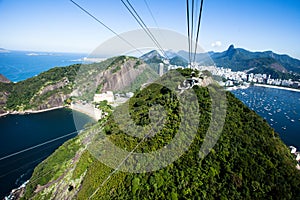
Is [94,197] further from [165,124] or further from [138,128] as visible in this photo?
[165,124]

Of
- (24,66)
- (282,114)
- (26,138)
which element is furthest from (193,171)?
(24,66)

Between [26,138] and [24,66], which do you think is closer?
[26,138]

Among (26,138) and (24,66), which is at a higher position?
(24,66)

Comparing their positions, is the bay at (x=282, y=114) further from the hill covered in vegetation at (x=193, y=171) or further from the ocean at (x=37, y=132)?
the hill covered in vegetation at (x=193, y=171)

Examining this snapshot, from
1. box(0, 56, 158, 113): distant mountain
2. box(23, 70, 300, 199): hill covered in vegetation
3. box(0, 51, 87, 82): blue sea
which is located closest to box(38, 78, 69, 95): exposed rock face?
box(0, 56, 158, 113): distant mountain

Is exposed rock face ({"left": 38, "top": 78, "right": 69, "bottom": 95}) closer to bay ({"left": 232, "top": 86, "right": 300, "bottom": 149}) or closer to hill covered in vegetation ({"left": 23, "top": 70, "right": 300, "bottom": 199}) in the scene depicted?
hill covered in vegetation ({"left": 23, "top": 70, "right": 300, "bottom": 199})

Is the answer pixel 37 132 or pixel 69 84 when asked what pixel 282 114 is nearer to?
pixel 37 132

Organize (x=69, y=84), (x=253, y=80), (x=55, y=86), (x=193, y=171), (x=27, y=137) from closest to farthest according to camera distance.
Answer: (x=193, y=171) < (x=27, y=137) < (x=55, y=86) < (x=69, y=84) < (x=253, y=80)
